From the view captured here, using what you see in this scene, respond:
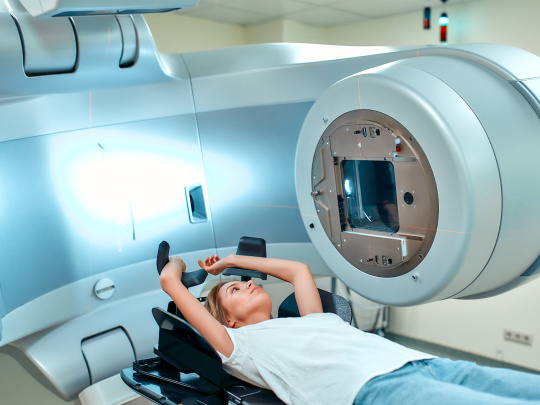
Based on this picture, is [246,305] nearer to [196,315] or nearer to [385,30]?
[196,315]

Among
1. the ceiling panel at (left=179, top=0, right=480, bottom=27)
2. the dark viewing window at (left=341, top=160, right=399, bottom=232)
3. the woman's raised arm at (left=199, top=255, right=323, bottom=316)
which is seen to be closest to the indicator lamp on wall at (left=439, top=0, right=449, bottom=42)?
the ceiling panel at (left=179, top=0, right=480, bottom=27)

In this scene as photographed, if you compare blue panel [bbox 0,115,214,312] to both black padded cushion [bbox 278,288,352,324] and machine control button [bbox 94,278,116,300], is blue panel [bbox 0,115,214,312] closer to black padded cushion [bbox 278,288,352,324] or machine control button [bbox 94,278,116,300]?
machine control button [bbox 94,278,116,300]

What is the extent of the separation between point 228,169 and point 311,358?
0.60m

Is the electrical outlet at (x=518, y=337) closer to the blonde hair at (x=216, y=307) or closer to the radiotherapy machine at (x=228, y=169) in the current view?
the radiotherapy machine at (x=228, y=169)

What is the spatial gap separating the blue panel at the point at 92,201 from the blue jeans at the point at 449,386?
0.66 metres

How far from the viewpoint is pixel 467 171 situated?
1011 mm

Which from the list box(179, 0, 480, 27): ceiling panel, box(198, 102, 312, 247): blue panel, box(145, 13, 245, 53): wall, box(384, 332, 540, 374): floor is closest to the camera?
box(198, 102, 312, 247): blue panel

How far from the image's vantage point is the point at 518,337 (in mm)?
3043

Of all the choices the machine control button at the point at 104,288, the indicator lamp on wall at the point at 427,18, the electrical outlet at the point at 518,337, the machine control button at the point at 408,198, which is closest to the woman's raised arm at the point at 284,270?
the machine control button at the point at 104,288

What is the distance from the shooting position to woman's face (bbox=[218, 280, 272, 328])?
4.34 feet

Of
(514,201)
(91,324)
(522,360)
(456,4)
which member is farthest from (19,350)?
(456,4)

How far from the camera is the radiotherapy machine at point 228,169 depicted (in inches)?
42.5

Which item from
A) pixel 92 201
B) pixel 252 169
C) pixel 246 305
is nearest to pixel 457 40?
pixel 252 169

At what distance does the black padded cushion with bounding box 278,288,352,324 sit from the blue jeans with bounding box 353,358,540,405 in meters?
0.23
